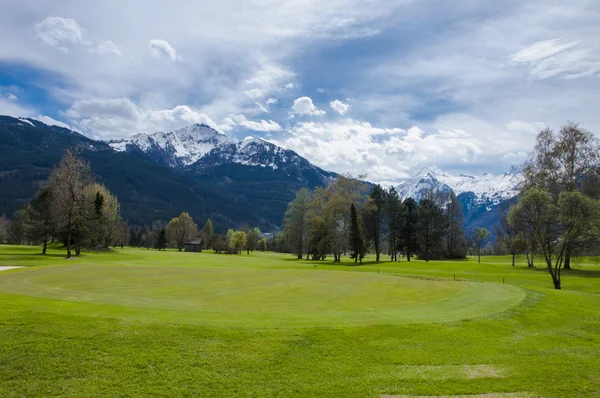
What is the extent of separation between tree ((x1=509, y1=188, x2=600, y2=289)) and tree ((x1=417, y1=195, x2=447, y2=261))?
49400mm

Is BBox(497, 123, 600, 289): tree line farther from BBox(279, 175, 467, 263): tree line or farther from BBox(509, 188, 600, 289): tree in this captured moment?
BBox(279, 175, 467, 263): tree line

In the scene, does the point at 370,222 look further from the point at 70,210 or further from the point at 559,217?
the point at 70,210

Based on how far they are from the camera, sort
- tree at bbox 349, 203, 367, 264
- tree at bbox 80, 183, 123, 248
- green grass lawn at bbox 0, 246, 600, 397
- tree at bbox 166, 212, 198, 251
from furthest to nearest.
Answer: tree at bbox 166, 212, 198, 251
tree at bbox 349, 203, 367, 264
tree at bbox 80, 183, 123, 248
green grass lawn at bbox 0, 246, 600, 397

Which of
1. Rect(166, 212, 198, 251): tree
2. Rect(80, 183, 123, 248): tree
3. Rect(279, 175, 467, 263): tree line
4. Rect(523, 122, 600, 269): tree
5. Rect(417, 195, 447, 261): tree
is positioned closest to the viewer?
Rect(523, 122, 600, 269): tree

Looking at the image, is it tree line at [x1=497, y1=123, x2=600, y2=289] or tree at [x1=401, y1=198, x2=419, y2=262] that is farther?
tree at [x1=401, y1=198, x2=419, y2=262]

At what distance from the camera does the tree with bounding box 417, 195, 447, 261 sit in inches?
3565

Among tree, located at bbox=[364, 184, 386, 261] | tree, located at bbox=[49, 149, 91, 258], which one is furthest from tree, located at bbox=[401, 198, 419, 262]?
tree, located at bbox=[49, 149, 91, 258]

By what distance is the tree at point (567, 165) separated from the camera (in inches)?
2160

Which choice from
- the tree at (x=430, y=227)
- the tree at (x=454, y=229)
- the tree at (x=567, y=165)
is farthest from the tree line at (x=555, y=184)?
the tree at (x=454, y=229)

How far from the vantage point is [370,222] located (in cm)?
8225

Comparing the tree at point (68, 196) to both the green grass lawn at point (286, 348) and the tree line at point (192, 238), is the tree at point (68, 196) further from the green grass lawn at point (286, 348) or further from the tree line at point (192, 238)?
the tree line at point (192, 238)

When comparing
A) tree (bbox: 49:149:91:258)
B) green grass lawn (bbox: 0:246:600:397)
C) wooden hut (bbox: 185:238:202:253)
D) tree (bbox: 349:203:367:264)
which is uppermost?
tree (bbox: 49:149:91:258)

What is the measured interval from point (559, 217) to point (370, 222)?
153ft

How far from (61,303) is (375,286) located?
20.3 meters
